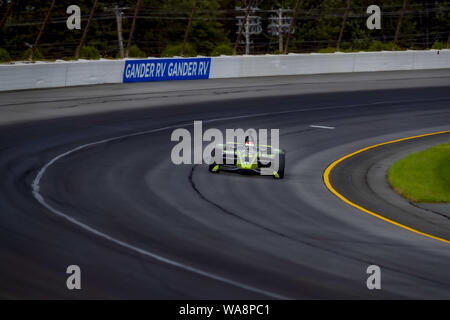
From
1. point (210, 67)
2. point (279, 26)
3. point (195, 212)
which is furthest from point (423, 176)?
point (279, 26)

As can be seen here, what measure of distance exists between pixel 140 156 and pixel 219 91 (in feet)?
49.2

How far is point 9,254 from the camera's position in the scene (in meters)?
12.0

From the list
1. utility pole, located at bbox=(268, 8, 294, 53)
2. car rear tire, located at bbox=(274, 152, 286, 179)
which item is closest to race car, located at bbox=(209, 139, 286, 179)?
car rear tire, located at bbox=(274, 152, 286, 179)

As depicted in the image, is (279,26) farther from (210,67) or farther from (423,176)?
(423,176)

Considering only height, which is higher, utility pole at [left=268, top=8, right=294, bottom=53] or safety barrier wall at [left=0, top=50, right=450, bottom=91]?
utility pole at [left=268, top=8, right=294, bottom=53]

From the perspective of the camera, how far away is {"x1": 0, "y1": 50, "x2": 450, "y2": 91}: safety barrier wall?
3472cm

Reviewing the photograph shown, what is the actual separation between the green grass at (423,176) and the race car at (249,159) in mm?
3147

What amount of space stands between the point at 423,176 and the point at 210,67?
21.6 m

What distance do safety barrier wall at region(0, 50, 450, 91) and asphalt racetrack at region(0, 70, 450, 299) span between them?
3.21m

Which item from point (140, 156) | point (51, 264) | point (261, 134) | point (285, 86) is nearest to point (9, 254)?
point (51, 264)

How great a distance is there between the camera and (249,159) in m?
19.1

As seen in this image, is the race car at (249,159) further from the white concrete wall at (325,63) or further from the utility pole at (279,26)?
the utility pole at (279,26)

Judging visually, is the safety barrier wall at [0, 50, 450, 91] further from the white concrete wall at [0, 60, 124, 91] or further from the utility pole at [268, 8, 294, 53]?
the utility pole at [268, 8, 294, 53]
